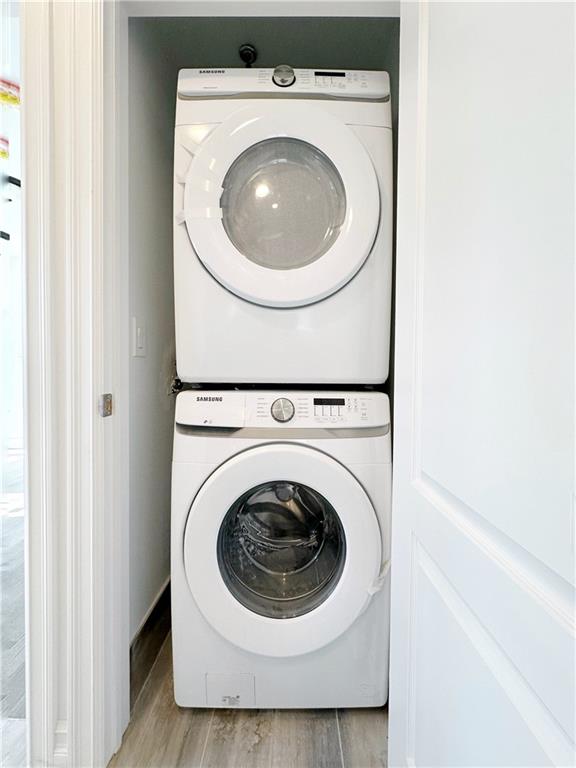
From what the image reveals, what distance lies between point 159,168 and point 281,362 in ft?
2.85

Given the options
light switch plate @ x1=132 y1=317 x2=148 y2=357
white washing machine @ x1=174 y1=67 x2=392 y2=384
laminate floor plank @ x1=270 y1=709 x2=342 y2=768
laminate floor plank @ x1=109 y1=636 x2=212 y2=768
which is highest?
white washing machine @ x1=174 y1=67 x2=392 y2=384

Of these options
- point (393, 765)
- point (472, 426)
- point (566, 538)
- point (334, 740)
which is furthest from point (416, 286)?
point (334, 740)

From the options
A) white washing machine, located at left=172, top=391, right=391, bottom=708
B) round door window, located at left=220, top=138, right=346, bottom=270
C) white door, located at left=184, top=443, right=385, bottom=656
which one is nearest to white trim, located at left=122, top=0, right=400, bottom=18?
round door window, located at left=220, top=138, right=346, bottom=270

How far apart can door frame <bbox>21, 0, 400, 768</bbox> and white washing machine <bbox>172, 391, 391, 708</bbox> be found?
0.21 meters

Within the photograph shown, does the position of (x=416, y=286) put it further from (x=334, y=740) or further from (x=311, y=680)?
(x=334, y=740)

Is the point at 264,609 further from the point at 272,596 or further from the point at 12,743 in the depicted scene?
the point at 12,743

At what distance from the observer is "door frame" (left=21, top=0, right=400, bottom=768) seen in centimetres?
97

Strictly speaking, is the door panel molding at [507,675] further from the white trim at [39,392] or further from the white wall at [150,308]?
the white wall at [150,308]

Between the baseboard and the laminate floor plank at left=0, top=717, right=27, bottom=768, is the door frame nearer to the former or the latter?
the laminate floor plank at left=0, top=717, right=27, bottom=768

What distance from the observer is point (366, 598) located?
119cm

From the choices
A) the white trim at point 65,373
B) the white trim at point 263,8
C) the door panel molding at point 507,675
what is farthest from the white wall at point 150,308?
the door panel molding at point 507,675

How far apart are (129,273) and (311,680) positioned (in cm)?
123

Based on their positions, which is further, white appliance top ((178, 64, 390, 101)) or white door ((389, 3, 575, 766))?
white appliance top ((178, 64, 390, 101))

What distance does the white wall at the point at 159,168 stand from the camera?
137cm
